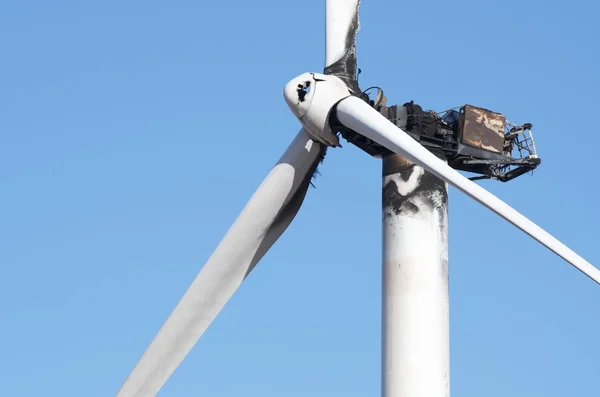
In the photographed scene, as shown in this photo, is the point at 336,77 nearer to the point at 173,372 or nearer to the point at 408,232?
the point at 408,232

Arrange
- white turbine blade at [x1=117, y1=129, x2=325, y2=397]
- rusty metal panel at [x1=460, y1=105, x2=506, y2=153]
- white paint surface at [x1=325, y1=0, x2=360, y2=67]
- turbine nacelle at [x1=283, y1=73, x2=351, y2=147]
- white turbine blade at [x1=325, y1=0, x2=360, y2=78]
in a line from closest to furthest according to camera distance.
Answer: turbine nacelle at [x1=283, y1=73, x2=351, y2=147]
white turbine blade at [x1=117, y1=129, x2=325, y2=397]
rusty metal panel at [x1=460, y1=105, x2=506, y2=153]
white turbine blade at [x1=325, y1=0, x2=360, y2=78]
white paint surface at [x1=325, y1=0, x2=360, y2=67]

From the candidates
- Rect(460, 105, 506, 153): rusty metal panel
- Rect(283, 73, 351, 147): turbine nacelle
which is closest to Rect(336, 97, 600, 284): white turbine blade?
Rect(283, 73, 351, 147): turbine nacelle

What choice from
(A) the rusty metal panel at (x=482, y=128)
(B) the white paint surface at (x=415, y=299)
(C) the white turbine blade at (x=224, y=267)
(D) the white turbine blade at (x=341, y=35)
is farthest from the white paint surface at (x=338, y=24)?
(B) the white paint surface at (x=415, y=299)

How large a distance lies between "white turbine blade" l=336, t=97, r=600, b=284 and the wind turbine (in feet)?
0.14

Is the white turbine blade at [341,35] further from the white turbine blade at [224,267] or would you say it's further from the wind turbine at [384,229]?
the white turbine blade at [224,267]

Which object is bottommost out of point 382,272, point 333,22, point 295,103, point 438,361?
point 438,361

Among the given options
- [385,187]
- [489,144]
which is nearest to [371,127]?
[385,187]

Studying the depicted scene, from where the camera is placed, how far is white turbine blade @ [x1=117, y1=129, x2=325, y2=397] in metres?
40.6

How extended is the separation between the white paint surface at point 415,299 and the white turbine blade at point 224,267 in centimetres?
288

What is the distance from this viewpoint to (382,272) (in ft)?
129

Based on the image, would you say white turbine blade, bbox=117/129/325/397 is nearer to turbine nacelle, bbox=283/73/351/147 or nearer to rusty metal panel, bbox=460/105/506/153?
turbine nacelle, bbox=283/73/351/147

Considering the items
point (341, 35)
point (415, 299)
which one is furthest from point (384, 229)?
point (341, 35)

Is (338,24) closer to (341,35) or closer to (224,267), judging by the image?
(341,35)

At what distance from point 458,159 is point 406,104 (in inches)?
92.0
